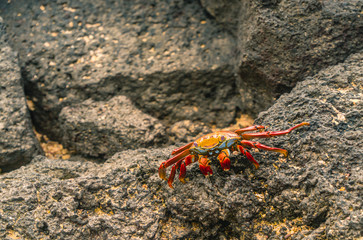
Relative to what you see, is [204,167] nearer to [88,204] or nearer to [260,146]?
[260,146]

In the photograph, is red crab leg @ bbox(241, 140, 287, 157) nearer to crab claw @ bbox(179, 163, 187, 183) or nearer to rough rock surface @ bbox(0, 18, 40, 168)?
crab claw @ bbox(179, 163, 187, 183)

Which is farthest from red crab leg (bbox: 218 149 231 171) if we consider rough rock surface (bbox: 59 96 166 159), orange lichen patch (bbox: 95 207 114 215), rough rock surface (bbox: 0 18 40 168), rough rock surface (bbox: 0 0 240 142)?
rough rock surface (bbox: 0 18 40 168)

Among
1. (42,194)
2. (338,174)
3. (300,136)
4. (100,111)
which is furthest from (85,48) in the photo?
(338,174)

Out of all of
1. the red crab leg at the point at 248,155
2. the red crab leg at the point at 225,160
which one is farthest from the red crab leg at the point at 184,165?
the red crab leg at the point at 248,155

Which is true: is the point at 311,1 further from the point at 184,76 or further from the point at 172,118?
the point at 172,118

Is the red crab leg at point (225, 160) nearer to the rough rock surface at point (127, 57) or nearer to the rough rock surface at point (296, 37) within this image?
the rough rock surface at point (296, 37)
